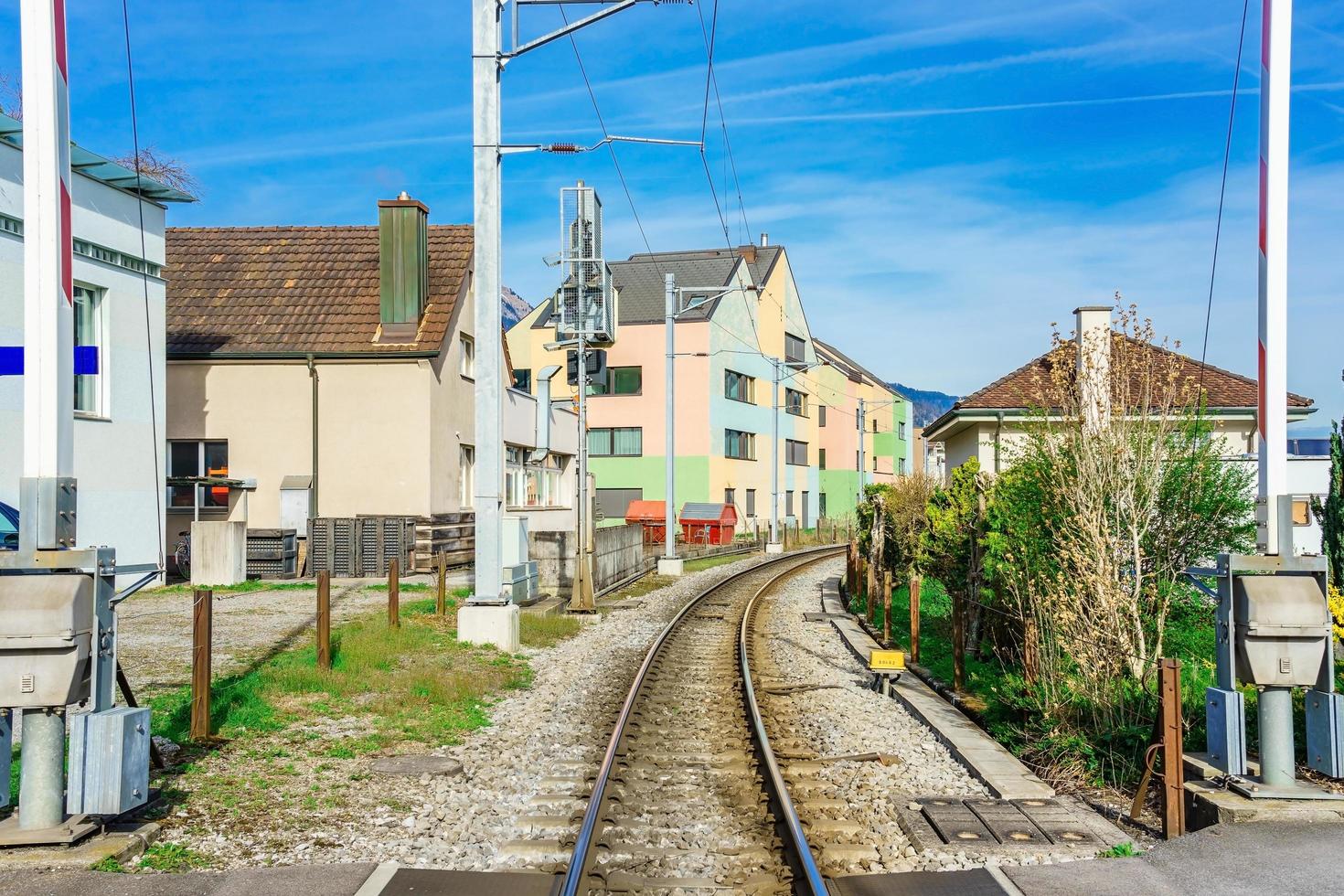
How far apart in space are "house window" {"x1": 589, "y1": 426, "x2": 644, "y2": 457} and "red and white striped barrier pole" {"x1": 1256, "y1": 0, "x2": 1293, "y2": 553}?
43624 mm

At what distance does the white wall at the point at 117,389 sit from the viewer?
16922 mm

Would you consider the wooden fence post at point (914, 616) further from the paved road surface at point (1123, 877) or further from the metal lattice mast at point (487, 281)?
the paved road surface at point (1123, 877)

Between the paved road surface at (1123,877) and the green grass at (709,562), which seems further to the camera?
the green grass at (709,562)

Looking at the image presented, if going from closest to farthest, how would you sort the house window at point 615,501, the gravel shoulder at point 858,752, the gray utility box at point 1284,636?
the gravel shoulder at point 858,752
the gray utility box at point 1284,636
the house window at point 615,501

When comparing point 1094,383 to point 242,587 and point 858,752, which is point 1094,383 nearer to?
point 858,752

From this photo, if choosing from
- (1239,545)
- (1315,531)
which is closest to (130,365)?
(1239,545)

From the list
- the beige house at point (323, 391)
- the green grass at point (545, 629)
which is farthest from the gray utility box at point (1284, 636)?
the beige house at point (323, 391)

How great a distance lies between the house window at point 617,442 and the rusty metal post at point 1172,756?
1728 inches

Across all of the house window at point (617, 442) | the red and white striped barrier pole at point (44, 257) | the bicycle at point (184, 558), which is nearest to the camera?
the red and white striped barrier pole at point (44, 257)

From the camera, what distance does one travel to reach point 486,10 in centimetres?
1438

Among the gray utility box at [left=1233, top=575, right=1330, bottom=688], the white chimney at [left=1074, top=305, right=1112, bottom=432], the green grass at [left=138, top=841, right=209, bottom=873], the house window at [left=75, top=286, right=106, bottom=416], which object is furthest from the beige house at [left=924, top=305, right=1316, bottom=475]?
the green grass at [left=138, top=841, right=209, bottom=873]

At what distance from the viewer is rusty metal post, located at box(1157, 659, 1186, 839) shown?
6.48m

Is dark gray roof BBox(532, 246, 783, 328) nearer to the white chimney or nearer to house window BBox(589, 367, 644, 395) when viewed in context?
house window BBox(589, 367, 644, 395)

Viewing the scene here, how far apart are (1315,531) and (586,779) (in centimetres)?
1774
